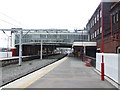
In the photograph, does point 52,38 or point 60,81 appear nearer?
point 60,81

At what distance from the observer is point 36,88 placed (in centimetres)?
761

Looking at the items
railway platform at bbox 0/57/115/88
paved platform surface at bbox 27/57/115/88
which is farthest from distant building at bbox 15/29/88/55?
paved platform surface at bbox 27/57/115/88

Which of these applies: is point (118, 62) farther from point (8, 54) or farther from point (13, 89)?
point (8, 54)

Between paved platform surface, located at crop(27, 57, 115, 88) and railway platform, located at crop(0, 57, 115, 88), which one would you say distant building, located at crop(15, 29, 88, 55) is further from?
A: paved platform surface, located at crop(27, 57, 115, 88)

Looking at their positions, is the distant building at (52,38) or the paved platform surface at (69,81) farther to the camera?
the distant building at (52,38)

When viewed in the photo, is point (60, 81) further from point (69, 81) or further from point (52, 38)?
point (52, 38)

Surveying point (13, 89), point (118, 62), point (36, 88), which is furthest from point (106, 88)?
point (13, 89)

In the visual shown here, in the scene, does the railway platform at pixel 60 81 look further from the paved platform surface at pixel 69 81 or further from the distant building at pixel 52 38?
the distant building at pixel 52 38

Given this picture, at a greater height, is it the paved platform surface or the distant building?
the distant building

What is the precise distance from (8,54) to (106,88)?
42698mm

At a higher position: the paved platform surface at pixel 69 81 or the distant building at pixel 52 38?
the distant building at pixel 52 38

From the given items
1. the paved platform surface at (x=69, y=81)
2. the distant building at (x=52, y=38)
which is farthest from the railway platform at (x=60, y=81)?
the distant building at (x=52, y=38)

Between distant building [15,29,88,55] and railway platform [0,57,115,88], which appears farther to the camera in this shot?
distant building [15,29,88,55]

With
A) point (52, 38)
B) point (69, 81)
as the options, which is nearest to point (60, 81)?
point (69, 81)
